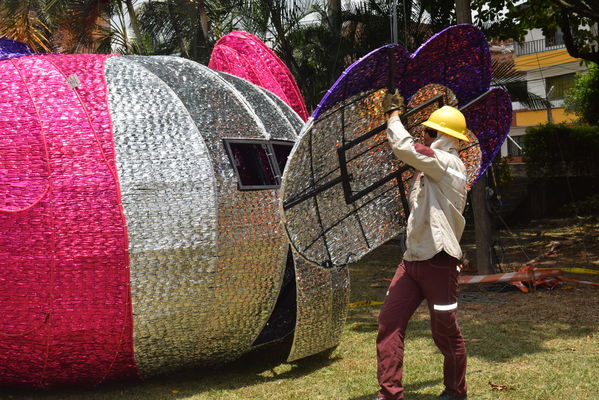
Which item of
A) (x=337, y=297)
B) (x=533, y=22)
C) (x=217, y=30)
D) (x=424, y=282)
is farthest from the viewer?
(x=217, y=30)

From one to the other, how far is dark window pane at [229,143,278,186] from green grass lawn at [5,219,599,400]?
60.5 inches

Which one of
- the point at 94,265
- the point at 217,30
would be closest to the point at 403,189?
the point at 94,265

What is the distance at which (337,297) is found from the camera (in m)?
5.90

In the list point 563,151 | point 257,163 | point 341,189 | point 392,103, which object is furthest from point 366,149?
point 563,151

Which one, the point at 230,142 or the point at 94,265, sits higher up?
the point at 230,142

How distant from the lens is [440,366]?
582cm

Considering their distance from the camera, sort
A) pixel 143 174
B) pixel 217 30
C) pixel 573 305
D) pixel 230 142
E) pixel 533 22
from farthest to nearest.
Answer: pixel 217 30 < pixel 533 22 < pixel 573 305 < pixel 230 142 < pixel 143 174

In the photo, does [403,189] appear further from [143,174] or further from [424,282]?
[143,174]

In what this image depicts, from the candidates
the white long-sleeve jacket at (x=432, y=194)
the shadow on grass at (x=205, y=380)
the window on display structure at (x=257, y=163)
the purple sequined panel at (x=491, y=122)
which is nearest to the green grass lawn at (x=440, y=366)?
the shadow on grass at (x=205, y=380)

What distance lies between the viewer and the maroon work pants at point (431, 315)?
4562 mm

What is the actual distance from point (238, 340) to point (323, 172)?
1.49m

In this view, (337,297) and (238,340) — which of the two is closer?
(238,340)

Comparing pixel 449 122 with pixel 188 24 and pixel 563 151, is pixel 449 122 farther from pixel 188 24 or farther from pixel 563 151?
pixel 563 151

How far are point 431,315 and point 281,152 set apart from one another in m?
1.89
